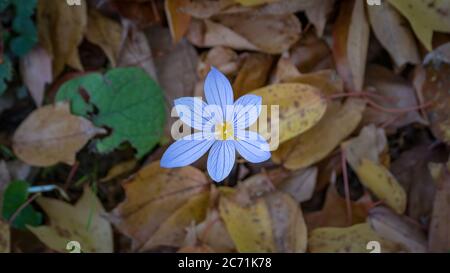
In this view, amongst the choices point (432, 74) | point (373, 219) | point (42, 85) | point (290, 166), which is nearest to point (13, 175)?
point (42, 85)

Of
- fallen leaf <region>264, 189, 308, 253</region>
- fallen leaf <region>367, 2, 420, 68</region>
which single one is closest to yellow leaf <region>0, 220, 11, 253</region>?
fallen leaf <region>264, 189, 308, 253</region>

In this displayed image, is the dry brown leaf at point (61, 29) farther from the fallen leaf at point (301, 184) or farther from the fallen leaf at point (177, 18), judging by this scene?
the fallen leaf at point (301, 184)

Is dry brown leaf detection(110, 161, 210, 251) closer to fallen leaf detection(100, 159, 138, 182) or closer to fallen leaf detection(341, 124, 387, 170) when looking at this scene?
fallen leaf detection(100, 159, 138, 182)

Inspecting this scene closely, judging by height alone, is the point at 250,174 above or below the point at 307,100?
below

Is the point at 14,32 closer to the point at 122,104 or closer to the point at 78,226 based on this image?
the point at 122,104
